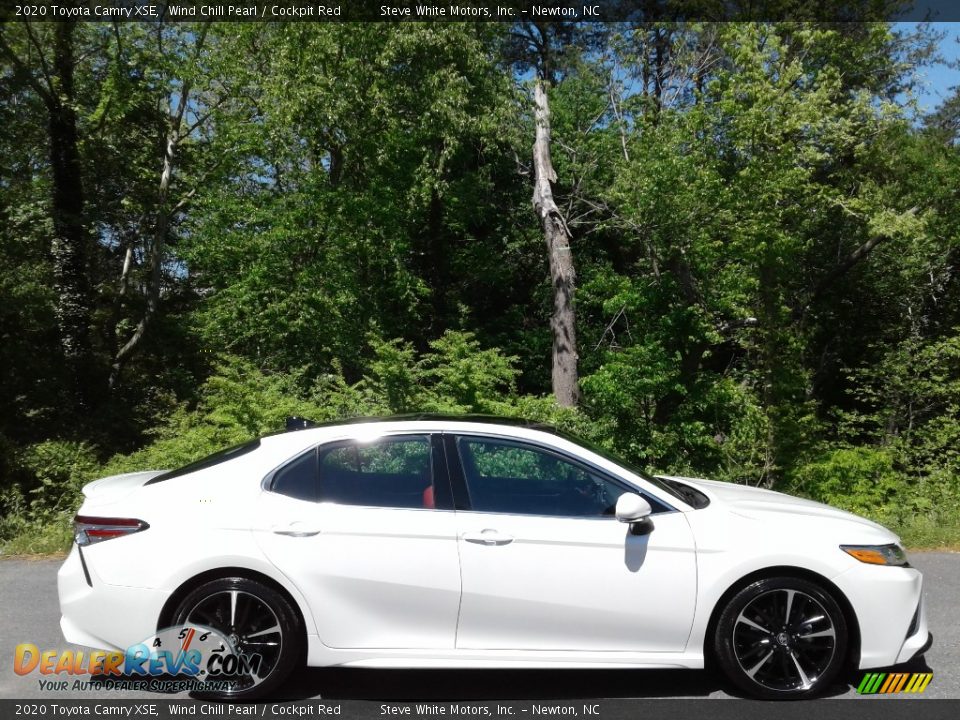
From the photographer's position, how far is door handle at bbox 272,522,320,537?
438 cm

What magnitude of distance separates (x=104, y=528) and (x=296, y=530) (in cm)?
106

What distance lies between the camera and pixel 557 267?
59.1 feet

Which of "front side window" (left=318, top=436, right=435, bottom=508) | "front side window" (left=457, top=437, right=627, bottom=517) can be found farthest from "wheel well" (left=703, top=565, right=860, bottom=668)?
"front side window" (left=318, top=436, right=435, bottom=508)

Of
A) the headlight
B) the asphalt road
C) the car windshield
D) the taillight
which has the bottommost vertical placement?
the asphalt road

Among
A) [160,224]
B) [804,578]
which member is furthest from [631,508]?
[160,224]

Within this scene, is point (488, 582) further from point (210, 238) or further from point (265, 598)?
point (210, 238)

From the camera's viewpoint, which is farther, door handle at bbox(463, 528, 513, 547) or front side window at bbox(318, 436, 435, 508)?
front side window at bbox(318, 436, 435, 508)

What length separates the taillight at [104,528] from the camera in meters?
4.46

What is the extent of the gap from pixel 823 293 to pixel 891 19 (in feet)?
22.4

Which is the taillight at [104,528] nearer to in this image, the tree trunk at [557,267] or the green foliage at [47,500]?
the green foliage at [47,500]

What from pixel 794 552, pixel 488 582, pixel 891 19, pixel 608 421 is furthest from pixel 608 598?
pixel 891 19

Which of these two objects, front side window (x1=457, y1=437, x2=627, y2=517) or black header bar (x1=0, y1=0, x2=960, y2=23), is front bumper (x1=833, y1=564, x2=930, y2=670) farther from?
black header bar (x1=0, y1=0, x2=960, y2=23)

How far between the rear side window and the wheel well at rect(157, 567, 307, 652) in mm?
452

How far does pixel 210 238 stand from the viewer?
1958 centimetres
